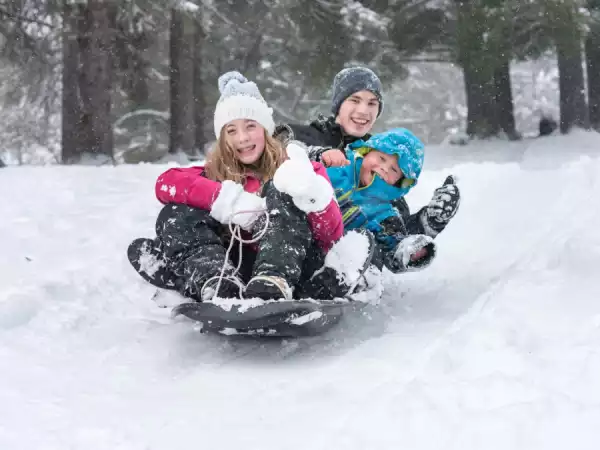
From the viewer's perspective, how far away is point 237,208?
3316mm

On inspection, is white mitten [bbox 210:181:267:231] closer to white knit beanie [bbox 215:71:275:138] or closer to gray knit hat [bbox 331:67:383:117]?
white knit beanie [bbox 215:71:275:138]

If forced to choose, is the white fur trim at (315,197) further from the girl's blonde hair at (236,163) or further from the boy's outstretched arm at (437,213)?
the boy's outstretched arm at (437,213)

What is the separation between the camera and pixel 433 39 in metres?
11.0

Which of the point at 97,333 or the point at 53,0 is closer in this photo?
the point at 97,333

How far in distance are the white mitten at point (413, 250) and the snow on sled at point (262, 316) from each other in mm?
781

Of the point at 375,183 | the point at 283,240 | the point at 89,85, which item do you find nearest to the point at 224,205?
the point at 283,240

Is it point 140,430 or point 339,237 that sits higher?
point 339,237

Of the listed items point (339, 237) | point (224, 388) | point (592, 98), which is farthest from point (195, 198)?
point (592, 98)

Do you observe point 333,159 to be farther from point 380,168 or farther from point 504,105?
point 504,105

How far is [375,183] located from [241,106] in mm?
814

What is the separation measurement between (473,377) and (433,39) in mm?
9488

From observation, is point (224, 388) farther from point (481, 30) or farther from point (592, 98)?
point (592, 98)

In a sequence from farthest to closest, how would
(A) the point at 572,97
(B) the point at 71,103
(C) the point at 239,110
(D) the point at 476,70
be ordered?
1. (A) the point at 572,97
2. (D) the point at 476,70
3. (B) the point at 71,103
4. (C) the point at 239,110

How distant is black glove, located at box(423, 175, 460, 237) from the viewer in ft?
13.2
